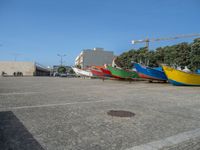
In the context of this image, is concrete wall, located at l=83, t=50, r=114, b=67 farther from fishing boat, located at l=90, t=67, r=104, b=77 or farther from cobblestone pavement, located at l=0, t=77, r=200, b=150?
cobblestone pavement, located at l=0, t=77, r=200, b=150

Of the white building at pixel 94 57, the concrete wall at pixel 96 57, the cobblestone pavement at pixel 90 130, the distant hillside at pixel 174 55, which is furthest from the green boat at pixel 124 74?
the concrete wall at pixel 96 57

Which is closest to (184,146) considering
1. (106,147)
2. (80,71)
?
(106,147)

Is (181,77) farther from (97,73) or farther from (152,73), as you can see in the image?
(97,73)

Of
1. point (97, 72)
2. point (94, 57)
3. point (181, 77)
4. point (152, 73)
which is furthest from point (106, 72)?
point (94, 57)

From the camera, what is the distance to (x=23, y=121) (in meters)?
4.86

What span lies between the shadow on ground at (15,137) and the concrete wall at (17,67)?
73.5 m

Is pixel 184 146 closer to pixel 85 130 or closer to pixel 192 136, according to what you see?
pixel 192 136

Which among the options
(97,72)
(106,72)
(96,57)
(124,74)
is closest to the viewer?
(124,74)

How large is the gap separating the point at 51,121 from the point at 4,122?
1206 millimetres

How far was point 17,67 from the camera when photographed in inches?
2884

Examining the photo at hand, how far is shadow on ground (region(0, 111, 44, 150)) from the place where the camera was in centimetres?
328

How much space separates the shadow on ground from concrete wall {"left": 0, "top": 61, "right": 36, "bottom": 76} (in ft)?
241

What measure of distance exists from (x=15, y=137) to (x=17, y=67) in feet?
252

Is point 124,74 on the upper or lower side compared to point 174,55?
lower
